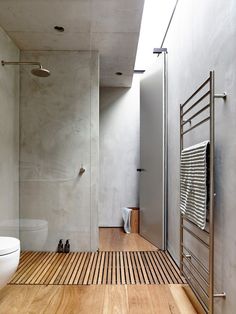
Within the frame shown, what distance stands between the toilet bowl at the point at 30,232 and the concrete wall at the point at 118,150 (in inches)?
50.6

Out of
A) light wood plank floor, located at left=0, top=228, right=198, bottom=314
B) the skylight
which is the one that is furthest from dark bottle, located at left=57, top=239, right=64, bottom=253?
the skylight

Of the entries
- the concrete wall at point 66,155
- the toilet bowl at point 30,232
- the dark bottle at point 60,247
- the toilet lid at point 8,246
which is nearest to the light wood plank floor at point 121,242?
the concrete wall at point 66,155

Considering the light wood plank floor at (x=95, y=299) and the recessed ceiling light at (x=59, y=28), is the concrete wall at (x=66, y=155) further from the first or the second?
the light wood plank floor at (x=95, y=299)

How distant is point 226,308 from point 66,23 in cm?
261

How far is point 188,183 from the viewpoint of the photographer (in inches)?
79.0

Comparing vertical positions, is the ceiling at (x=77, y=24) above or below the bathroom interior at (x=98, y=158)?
above

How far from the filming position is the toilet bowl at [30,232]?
2.99 metres

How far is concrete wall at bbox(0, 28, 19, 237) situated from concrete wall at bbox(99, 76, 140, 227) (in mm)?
1559

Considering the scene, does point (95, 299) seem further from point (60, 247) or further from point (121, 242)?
point (121, 242)

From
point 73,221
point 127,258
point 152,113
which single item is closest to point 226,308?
point 127,258

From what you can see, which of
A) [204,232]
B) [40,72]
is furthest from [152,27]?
[204,232]

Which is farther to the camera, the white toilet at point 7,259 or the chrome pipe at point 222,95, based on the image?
the white toilet at point 7,259

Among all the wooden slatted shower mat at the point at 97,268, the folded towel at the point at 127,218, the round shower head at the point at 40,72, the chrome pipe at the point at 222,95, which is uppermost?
the round shower head at the point at 40,72

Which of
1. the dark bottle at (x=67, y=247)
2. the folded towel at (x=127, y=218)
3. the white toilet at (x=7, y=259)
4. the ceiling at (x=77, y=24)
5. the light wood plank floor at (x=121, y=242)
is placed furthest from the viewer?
the folded towel at (x=127, y=218)
